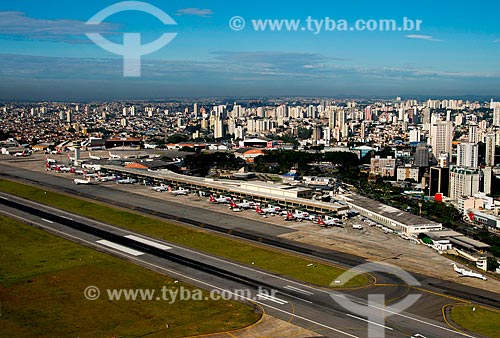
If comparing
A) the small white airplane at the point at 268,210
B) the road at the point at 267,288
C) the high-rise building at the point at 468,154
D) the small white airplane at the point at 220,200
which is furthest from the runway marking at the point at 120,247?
the high-rise building at the point at 468,154

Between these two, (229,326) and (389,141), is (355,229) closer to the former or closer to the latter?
(229,326)

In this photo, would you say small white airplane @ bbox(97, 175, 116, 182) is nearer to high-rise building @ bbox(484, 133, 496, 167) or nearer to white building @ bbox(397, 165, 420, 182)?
white building @ bbox(397, 165, 420, 182)

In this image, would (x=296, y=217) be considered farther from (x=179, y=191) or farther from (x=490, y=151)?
(x=490, y=151)

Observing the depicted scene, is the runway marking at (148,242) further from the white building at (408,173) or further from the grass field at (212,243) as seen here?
the white building at (408,173)

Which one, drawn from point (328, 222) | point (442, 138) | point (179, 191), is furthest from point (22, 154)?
point (442, 138)

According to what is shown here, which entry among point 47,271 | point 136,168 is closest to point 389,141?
point 136,168

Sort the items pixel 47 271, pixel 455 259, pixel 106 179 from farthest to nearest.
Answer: pixel 106 179
pixel 455 259
pixel 47 271
